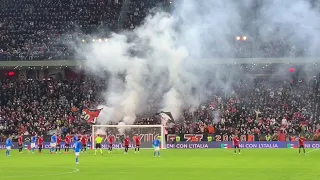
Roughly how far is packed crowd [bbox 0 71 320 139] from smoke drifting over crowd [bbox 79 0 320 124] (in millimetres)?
1781

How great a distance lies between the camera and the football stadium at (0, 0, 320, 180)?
55125 millimetres

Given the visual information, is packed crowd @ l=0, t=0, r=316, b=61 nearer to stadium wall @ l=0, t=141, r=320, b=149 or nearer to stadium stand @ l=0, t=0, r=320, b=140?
stadium stand @ l=0, t=0, r=320, b=140

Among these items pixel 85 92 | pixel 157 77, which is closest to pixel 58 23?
pixel 85 92

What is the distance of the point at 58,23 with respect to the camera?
226ft

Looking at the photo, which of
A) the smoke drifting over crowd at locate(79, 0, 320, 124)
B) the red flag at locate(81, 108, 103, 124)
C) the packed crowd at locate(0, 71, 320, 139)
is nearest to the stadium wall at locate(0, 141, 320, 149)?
the packed crowd at locate(0, 71, 320, 139)

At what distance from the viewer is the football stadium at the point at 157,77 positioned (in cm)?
5512

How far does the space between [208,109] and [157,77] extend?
6.48 metres

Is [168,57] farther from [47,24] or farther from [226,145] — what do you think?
Answer: [47,24]

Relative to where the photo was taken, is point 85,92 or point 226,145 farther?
point 85,92

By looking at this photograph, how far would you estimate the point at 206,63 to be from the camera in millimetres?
61969

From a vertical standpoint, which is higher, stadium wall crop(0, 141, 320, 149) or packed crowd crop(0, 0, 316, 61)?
packed crowd crop(0, 0, 316, 61)

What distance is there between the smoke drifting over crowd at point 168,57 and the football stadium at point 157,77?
109mm

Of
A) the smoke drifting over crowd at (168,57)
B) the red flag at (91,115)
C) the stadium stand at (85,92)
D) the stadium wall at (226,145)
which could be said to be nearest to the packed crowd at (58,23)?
the stadium stand at (85,92)

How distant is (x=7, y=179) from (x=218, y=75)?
139 feet
